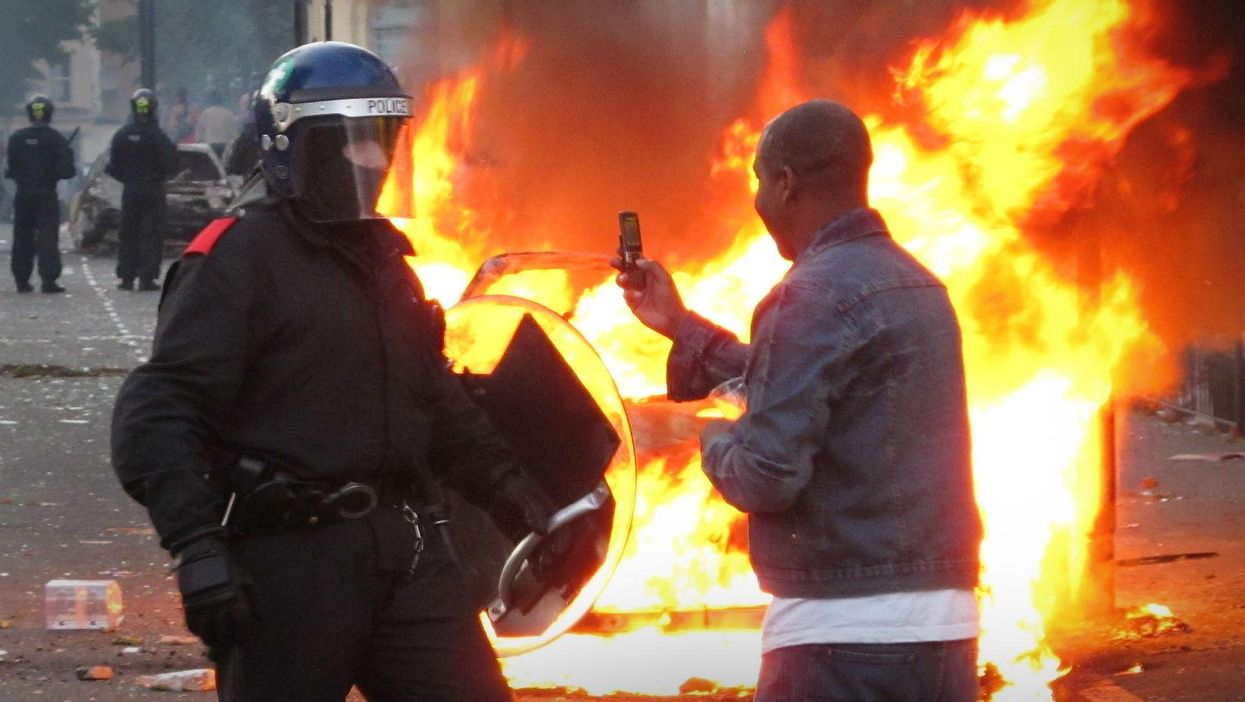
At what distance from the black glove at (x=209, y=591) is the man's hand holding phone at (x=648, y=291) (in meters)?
0.88

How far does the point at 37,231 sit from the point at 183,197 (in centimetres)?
441

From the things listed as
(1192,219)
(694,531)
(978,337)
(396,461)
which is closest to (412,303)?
(396,461)

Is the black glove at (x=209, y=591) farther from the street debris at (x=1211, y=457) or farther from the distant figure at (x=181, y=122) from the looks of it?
the distant figure at (x=181, y=122)

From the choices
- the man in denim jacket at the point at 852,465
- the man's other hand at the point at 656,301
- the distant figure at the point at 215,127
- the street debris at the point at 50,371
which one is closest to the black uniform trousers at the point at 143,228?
the street debris at the point at 50,371

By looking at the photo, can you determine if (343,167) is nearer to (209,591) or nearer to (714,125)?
(209,591)

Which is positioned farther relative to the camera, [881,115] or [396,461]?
[881,115]

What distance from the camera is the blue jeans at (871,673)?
9.46ft

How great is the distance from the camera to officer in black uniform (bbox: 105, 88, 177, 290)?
61.1ft

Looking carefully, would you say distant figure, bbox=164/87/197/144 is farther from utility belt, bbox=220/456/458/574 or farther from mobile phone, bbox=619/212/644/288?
utility belt, bbox=220/456/458/574

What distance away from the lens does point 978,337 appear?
6.40m

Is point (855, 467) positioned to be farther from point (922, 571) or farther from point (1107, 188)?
point (1107, 188)

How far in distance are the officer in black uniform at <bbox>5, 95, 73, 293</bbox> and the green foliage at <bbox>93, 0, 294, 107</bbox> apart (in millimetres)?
21977

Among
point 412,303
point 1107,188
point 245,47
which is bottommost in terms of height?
point 412,303

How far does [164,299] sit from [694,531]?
297cm
